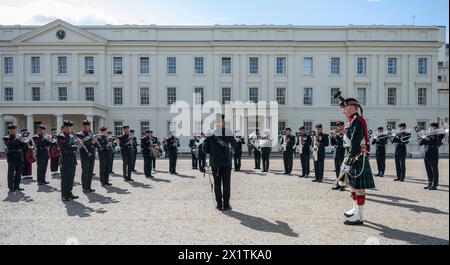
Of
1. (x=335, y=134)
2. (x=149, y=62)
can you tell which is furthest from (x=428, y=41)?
(x=335, y=134)

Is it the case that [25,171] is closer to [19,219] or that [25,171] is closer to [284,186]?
[19,219]

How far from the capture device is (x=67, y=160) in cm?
923

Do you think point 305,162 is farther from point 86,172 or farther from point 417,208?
point 86,172

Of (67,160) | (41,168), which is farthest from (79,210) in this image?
(41,168)

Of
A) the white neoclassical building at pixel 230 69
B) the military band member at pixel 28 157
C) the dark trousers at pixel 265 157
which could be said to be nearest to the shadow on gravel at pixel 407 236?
the dark trousers at pixel 265 157

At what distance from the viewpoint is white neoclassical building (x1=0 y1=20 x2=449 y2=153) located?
42.2 metres

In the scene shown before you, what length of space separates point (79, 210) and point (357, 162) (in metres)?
5.95

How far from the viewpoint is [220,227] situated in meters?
6.12

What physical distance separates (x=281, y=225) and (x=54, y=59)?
43124 mm

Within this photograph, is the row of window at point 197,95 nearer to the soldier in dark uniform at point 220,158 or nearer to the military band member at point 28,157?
the military band member at point 28,157

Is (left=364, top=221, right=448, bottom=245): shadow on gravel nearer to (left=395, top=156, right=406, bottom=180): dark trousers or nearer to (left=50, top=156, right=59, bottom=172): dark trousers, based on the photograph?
(left=395, top=156, right=406, bottom=180): dark trousers

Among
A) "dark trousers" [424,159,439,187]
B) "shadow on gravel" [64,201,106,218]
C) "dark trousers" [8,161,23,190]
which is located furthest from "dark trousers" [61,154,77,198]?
"dark trousers" [424,159,439,187]

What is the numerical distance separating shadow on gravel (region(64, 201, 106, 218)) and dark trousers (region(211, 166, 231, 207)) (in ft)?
8.24
